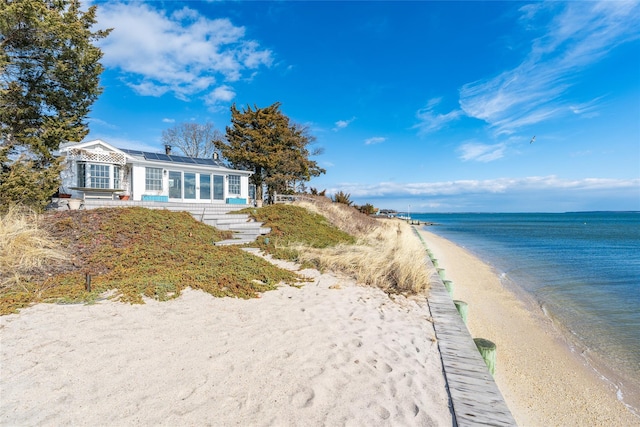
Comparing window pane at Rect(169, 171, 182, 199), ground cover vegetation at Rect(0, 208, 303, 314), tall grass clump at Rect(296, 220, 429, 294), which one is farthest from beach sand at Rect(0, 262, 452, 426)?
window pane at Rect(169, 171, 182, 199)

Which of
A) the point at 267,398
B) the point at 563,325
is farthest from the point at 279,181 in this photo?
the point at 267,398

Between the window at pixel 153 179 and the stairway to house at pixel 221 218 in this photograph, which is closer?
the stairway to house at pixel 221 218

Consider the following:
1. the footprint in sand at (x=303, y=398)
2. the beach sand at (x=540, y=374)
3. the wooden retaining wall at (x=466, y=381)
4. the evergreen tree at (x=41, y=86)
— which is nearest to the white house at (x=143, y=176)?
the evergreen tree at (x=41, y=86)

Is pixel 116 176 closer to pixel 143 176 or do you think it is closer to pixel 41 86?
pixel 143 176

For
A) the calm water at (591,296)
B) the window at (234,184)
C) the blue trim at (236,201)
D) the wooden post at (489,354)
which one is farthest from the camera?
the window at (234,184)

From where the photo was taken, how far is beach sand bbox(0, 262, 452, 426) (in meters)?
2.54

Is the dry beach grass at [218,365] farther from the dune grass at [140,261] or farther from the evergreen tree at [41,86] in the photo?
the evergreen tree at [41,86]

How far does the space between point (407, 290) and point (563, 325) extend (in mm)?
4230

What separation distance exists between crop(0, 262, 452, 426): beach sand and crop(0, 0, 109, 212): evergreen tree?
6896 millimetres

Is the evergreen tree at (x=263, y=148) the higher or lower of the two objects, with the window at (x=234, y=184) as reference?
higher

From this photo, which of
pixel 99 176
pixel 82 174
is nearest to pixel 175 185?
pixel 99 176

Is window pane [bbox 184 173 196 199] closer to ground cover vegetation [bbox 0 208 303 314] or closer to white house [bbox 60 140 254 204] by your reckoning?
white house [bbox 60 140 254 204]

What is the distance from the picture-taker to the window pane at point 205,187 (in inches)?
663

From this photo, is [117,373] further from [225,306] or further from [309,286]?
[309,286]
